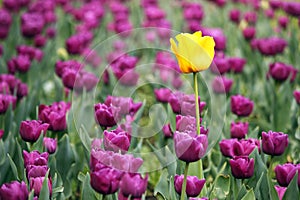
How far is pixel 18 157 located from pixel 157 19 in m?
2.70

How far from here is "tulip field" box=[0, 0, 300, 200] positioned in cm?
167

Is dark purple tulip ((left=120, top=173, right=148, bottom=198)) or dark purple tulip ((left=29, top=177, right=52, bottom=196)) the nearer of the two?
dark purple tulip ((left=120, top=173, right=148, bottom=198))

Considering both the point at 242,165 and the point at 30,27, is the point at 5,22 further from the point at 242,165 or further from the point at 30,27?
the point at 242,165

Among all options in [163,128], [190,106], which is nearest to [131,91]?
[163,128]

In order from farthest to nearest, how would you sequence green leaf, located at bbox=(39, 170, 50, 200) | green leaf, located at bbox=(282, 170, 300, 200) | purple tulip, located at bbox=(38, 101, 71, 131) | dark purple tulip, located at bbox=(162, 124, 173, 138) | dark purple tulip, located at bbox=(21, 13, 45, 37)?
dark purple tulip, located at bbox=(21, 13, 45, 37)
dark purple tulip, located at bbox=(162, 124, 173, 138)
purple tulip, located at bbox=(38, 101, 71, 131)
green leaf, located at bbox=(282, 170, 300, 200)
green leaf, located at bbox=(39, 170, 50, 200)

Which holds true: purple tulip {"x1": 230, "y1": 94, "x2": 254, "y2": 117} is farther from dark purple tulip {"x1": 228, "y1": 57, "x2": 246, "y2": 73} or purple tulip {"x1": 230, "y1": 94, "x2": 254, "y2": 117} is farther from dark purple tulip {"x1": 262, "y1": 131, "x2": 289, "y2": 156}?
dark purple tulip {"x1": 228, "y1": 57, "x2": 246, "y2": 73}

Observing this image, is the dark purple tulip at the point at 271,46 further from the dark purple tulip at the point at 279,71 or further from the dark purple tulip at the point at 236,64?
the dark purple tulip at the point at 279,71

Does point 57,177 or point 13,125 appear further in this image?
point 13,125

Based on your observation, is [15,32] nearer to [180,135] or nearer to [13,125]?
[13,125]

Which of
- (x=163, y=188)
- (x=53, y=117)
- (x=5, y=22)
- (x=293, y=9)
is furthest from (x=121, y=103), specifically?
(x=293, y=9)

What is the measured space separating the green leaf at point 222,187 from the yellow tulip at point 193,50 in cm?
48

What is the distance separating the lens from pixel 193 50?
65.6 inches

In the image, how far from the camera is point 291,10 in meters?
4.61

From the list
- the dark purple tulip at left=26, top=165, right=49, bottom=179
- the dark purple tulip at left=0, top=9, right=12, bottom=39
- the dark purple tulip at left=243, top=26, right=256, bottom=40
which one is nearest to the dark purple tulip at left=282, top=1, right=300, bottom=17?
the dark purple tulip at left=243, top=26, right=256, bottom=40
